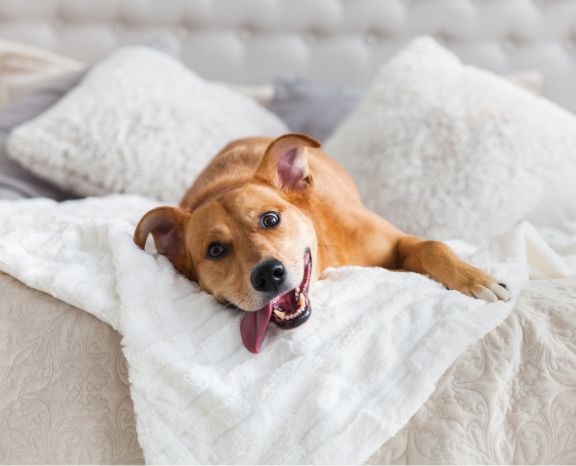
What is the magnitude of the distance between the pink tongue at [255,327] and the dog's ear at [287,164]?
400 mm

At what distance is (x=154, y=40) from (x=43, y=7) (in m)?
0.72

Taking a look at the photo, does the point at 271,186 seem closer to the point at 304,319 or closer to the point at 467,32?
the point at 304,319

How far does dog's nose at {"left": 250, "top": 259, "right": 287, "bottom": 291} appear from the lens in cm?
129

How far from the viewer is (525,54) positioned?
3086 mm

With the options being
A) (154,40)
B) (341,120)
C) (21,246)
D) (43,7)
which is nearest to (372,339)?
(21,246)

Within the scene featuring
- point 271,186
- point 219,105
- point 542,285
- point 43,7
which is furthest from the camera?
point 43,7

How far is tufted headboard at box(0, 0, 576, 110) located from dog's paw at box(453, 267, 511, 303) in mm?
2030

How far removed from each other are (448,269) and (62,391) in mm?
890

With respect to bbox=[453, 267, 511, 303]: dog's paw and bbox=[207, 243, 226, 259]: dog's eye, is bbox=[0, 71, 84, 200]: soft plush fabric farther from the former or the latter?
bbox=[453, 267, 511, 303]: dog's paw

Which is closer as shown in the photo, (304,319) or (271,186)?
(304,319)

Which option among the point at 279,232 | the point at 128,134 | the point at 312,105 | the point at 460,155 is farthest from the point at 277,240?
the point at 312,105

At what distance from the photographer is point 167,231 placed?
5.10 ft

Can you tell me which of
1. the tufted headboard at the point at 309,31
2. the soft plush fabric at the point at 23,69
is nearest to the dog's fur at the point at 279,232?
the soft plush fabric at the point at 23,69

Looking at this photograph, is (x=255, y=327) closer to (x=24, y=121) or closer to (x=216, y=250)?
(x=216, y=250)
